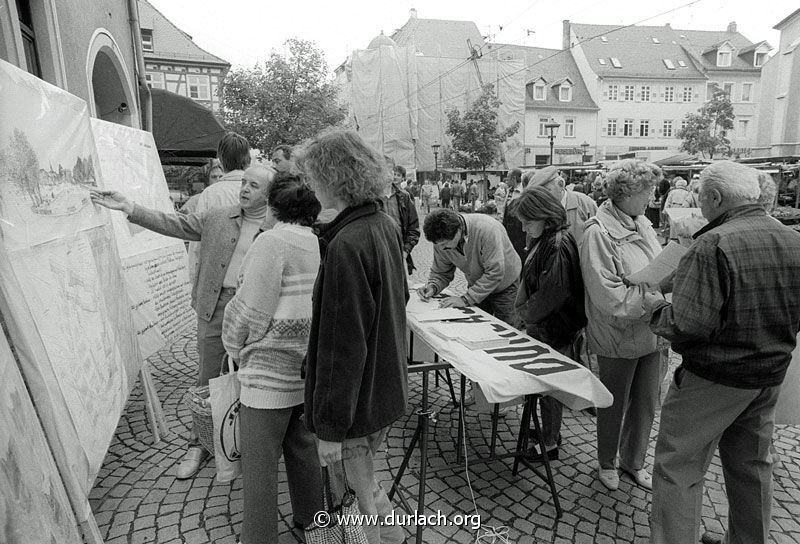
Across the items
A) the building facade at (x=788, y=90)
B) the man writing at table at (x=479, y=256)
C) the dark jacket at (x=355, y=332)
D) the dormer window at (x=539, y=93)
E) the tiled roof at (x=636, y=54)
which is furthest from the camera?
the tiled roof at (x=636, y=54)

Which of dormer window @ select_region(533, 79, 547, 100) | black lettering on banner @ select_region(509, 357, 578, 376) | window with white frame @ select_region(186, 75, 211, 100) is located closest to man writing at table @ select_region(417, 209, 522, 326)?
black lettering on banner @ select_region(509, 357, 578, 376)

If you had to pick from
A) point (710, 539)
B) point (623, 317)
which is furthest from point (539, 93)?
point (710, 539)

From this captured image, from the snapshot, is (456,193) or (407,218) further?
(456,193)

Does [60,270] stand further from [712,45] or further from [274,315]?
[712,45]

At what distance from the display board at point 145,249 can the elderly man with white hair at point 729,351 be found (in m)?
3.00

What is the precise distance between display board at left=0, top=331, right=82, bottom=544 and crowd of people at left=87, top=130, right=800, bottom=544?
0.75 m

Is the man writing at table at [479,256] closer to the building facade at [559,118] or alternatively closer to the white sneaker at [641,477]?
the white sneaker at [641,477]

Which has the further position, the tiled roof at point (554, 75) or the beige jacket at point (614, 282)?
the tiled roof at point (554, 75)

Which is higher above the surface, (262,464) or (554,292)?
(554,292)

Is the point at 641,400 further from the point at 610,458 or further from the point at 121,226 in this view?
the point at 121,226

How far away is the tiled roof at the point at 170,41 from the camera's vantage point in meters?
31.0

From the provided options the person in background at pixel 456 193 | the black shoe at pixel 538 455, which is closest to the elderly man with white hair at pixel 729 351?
the black shoe at pixel 538 455

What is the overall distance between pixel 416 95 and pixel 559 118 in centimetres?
1280

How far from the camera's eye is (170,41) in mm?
31688
